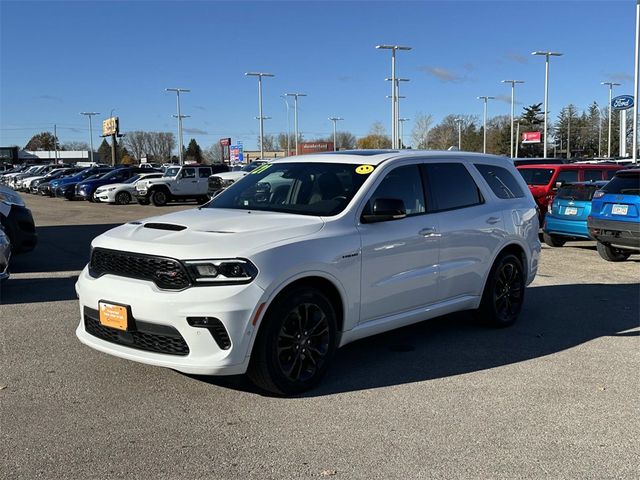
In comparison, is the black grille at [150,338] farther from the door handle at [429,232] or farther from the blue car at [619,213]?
the blue car at [619,213]

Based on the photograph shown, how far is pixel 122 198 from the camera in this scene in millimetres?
29734

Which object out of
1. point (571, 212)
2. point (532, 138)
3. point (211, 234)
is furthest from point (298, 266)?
point (532, 138)

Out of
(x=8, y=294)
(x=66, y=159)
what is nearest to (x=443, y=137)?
(x=8, y=294)

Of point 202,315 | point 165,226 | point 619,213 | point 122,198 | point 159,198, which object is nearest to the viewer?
point 202,315

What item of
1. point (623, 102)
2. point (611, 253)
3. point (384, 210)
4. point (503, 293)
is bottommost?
point (611, 253)

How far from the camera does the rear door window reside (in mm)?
5871

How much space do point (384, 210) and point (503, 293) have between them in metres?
2.37

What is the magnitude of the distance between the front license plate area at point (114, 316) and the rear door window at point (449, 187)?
2.87 meters

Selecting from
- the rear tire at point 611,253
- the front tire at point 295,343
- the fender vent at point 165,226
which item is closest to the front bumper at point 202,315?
the front tire at point 295,343

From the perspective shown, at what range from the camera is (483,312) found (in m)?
6.52

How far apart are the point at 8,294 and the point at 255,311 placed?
213 inches

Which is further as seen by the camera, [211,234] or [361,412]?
[211,234]

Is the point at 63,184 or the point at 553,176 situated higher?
the point at 63,184

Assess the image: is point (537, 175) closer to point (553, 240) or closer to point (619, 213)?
point (553, 240)
